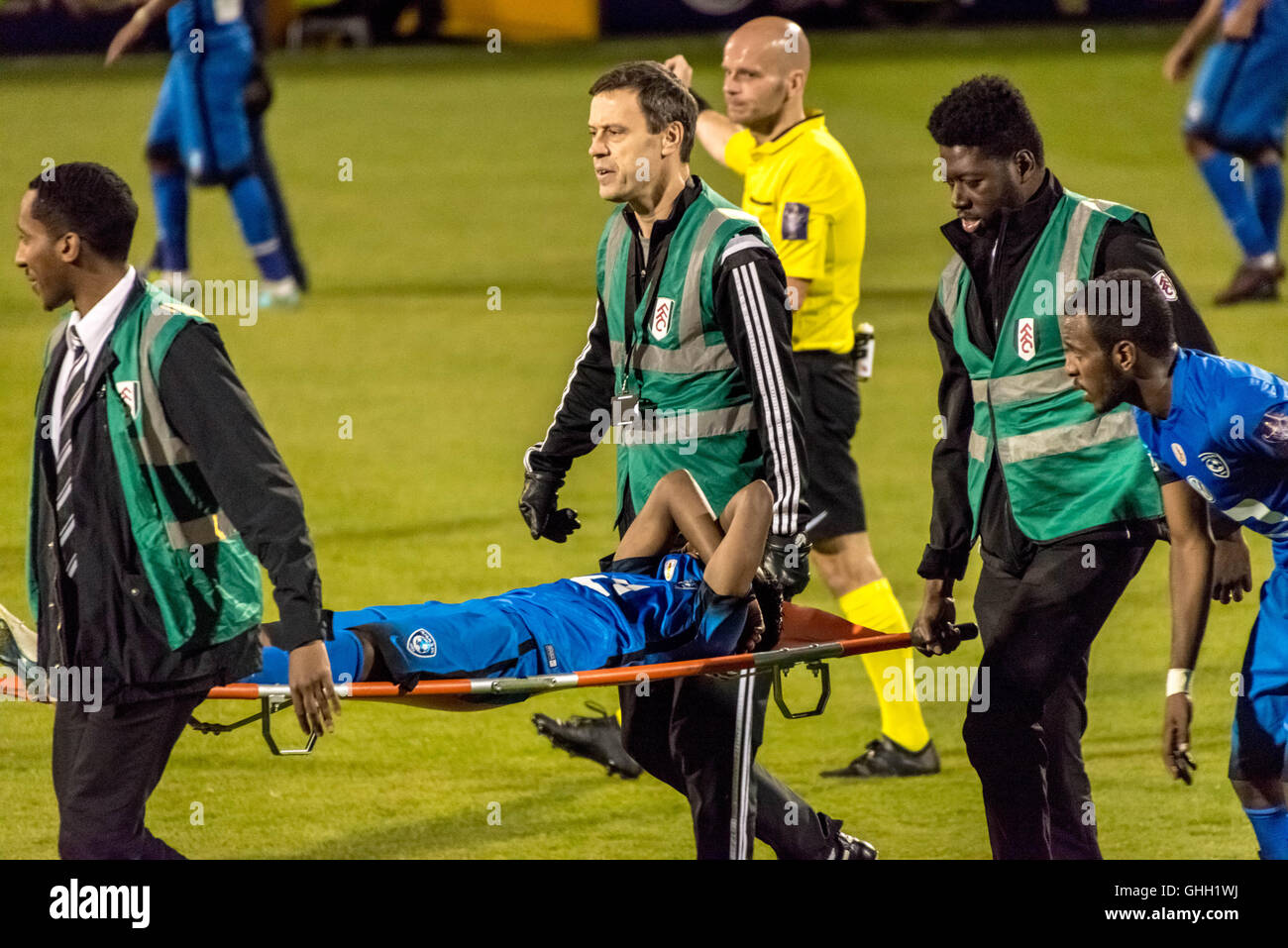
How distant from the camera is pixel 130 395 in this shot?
4180 mm

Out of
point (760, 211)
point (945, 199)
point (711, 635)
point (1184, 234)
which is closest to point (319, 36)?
point (945, 199)

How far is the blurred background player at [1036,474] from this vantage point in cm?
482

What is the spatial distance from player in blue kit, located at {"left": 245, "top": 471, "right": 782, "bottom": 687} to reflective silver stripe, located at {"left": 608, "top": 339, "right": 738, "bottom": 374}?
0.85 feet

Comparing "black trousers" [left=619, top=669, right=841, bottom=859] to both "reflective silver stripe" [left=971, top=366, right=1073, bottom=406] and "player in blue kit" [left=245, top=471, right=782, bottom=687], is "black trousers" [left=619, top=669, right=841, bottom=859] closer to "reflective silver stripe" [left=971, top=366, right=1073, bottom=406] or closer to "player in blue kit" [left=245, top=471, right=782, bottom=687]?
"player in blue kit" [left=245, top=471, right=782, bottom=687]

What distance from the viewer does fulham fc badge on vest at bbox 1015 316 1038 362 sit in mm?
4855

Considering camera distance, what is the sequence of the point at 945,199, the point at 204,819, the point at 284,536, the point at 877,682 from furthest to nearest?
1. the point at 945,199
2. the point at 877,682
3. the point at 204,819
4. the point at 284,536

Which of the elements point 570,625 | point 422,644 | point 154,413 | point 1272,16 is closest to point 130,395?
point 154,413

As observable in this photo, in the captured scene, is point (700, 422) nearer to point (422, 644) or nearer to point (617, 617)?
point (617, 617)

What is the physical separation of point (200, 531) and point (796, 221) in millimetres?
2805

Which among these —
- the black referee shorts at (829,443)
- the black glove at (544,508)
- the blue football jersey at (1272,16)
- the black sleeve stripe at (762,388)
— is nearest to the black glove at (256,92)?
the blue football jersey at (1272,16)

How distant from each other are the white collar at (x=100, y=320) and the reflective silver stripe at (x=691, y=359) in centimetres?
133
